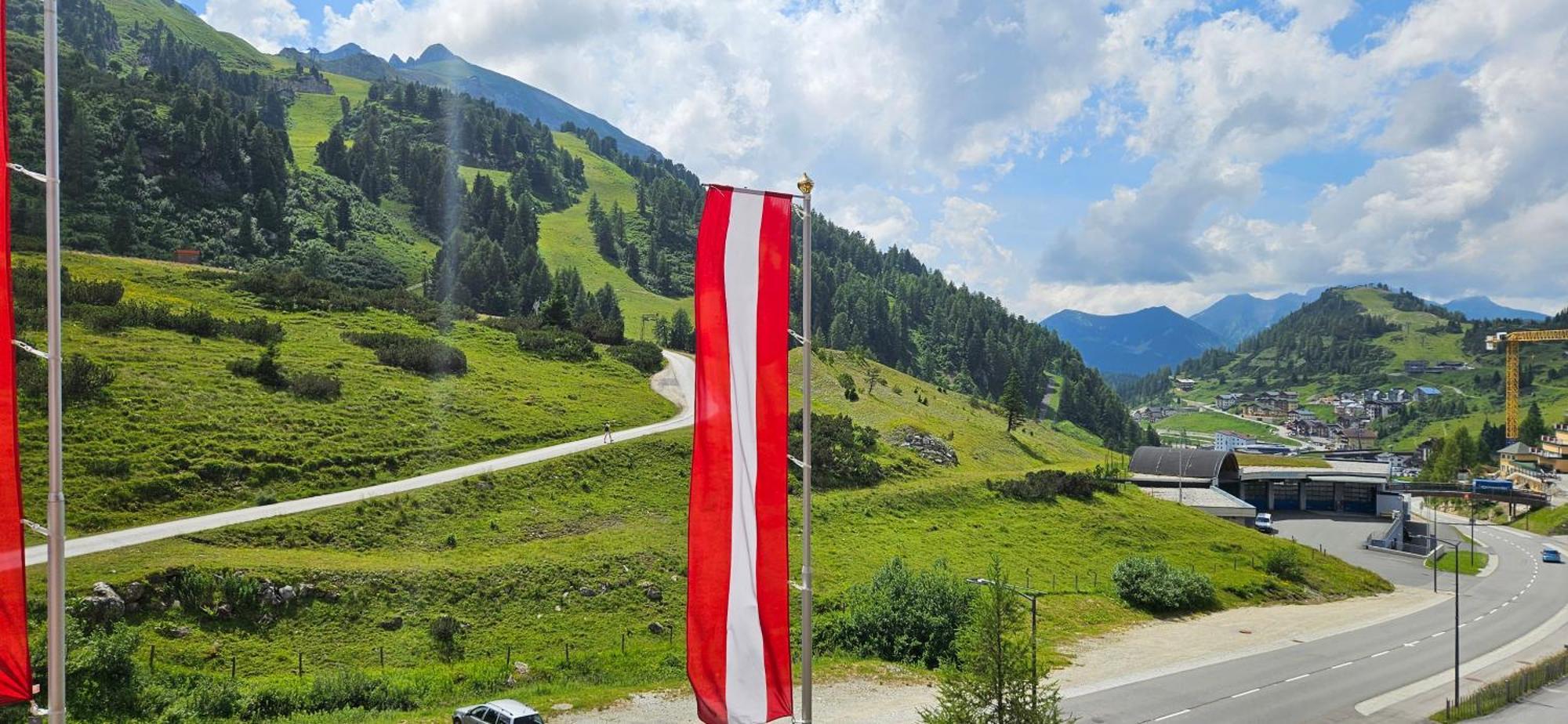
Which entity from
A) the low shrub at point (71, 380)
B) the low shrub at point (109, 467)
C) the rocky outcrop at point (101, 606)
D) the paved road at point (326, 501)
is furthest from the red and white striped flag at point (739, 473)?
the low shrub at point (71, 380)

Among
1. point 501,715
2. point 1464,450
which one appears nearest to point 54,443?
point 501,715

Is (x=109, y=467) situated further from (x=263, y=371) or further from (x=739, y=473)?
(x=739, y=473)

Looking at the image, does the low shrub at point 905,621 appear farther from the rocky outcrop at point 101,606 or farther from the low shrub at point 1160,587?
the rocky outcrop at point 101,606

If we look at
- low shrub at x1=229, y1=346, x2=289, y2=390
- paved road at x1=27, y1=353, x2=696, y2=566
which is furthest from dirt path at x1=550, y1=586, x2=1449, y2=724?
low shrub at x1=229, y1=346, x2=289, y2=390

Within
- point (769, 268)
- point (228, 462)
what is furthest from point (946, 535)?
point (769, 268)

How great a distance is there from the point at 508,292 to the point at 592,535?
10138cm

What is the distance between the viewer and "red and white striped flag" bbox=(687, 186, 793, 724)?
13859 mm

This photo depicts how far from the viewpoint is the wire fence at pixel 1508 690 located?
33750mm

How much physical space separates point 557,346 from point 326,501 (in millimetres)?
43988

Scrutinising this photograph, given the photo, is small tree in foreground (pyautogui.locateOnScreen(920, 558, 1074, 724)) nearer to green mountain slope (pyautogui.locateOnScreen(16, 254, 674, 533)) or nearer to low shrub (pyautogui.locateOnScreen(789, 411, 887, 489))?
green mountain slope (pyautogui.locateOnScreen(16, 254, 674, 533))

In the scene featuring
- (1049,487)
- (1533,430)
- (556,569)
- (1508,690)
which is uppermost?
(556,569)

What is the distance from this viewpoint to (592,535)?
46.2m

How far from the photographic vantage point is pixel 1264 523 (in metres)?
89.1

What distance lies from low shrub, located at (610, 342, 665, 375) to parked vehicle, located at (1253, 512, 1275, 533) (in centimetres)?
6411
